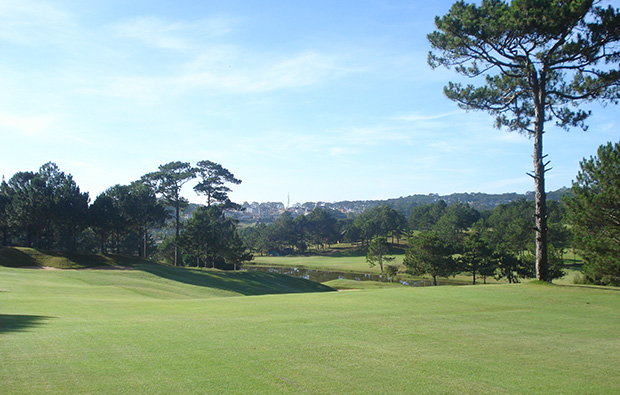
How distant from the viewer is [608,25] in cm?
2161

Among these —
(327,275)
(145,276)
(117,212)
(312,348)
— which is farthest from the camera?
(327,275)

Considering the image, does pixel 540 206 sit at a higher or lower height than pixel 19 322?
higher

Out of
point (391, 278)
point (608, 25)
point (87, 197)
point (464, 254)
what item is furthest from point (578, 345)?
point (391, 278)

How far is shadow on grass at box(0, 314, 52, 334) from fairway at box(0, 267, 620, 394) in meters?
0.03

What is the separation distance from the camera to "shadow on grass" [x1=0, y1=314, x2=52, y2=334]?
1073 centimetres

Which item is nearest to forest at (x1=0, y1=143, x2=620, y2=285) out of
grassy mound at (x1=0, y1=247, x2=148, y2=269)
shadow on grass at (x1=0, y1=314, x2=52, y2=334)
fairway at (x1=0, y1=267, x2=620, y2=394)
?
grassy mound at (x1=0, y1=247, x2=148, y2=269)

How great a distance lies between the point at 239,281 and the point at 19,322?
3484 centimetres

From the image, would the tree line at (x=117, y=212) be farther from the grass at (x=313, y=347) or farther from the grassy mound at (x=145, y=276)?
the grass at (x=313, y=347)

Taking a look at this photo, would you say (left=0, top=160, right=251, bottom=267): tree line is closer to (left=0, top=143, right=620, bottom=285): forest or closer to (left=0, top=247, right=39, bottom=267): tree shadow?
(left=0, top=143, right=620, bottom=285): forest

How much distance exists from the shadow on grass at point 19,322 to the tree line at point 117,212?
4386cm

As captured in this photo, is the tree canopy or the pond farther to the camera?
the pond

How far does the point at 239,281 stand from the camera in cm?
4622

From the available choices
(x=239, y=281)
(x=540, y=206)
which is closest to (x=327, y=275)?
(x=239, y=281)

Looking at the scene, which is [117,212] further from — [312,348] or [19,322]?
[312,348]
